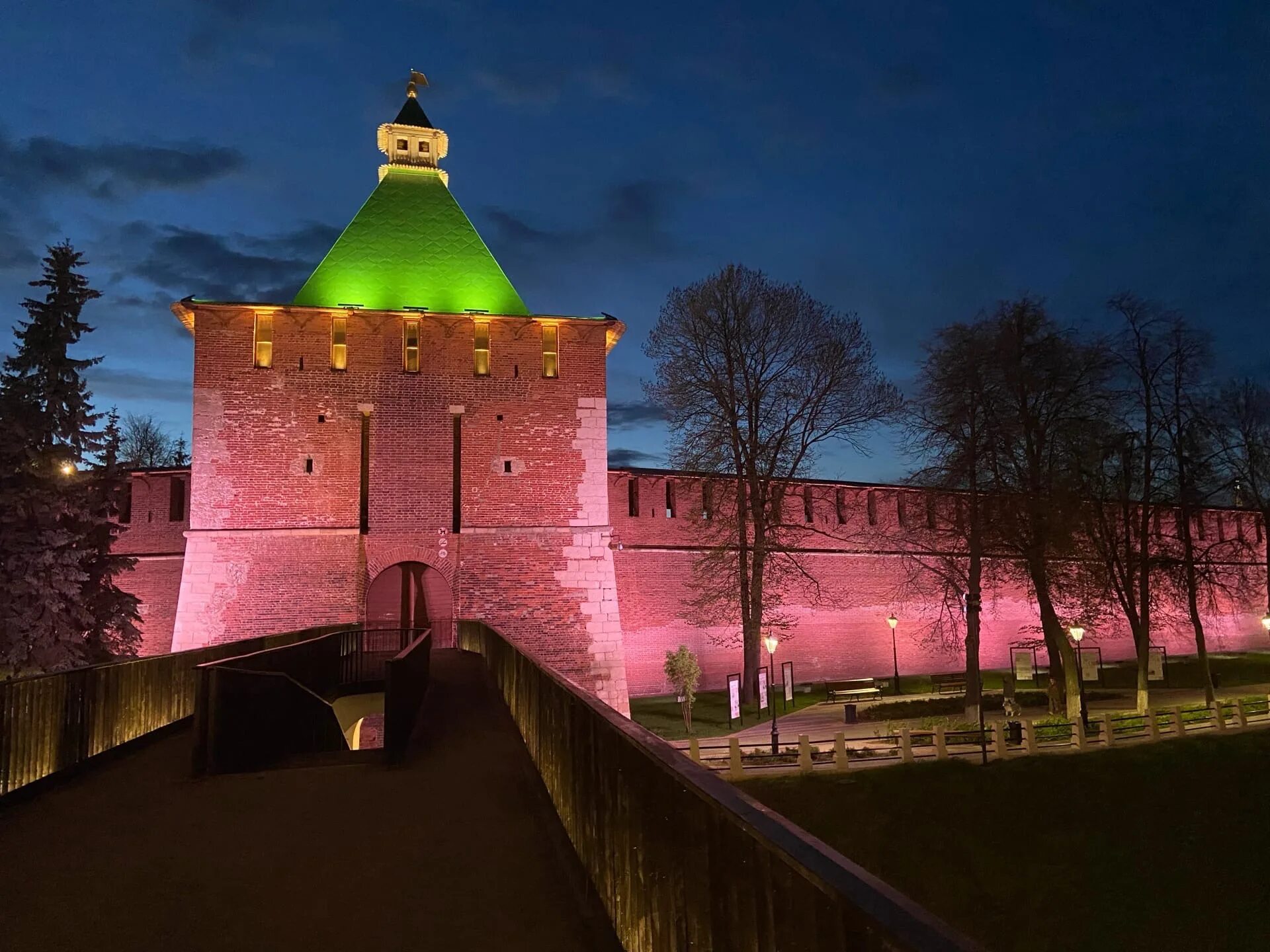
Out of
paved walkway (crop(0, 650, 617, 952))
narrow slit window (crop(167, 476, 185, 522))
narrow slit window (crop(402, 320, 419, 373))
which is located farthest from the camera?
narrow slit window (crop(167, 476, 185, 522))

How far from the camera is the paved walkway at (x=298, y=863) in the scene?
126 inches

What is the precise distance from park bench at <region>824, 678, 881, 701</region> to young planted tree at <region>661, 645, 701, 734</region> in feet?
13.0

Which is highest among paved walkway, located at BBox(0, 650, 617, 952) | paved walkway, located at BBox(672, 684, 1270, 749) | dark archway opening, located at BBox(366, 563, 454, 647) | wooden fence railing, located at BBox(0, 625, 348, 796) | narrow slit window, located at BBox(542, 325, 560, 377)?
narrow slit window, located at BBox(542, 325, 560, 377)

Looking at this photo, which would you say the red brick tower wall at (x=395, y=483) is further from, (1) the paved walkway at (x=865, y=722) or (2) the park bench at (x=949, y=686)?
(2) the park bench at (x=949, y=686)

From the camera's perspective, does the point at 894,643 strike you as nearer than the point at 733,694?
No

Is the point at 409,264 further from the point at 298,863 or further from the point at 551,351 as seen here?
the point at 298,863

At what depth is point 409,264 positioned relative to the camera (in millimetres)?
18609

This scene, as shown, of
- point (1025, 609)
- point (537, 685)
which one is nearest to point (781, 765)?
point (537, 685)

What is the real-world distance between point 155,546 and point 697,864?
20.5m

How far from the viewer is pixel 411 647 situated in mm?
8258

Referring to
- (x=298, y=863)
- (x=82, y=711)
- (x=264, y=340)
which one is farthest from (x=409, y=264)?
(x=298, y=863)

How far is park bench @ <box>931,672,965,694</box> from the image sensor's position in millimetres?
21547

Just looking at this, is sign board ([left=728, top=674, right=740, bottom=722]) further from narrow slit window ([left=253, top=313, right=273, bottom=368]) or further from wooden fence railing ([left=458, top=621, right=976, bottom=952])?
wooden fence railing ([left=458, top=621, right=976, bottom=952])

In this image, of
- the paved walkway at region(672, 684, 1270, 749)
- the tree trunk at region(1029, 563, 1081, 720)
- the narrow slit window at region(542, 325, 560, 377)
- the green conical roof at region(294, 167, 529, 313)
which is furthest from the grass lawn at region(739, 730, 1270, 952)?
the green conical roof at region(294, 167, 529, 313)
